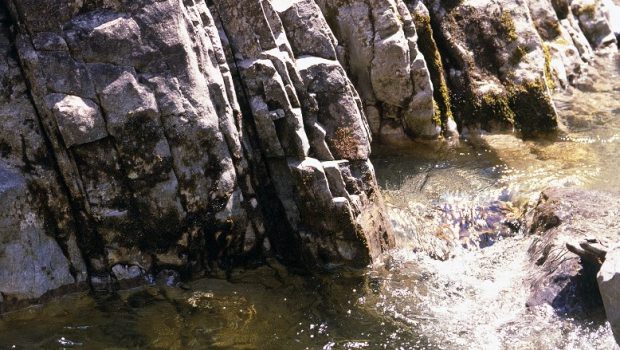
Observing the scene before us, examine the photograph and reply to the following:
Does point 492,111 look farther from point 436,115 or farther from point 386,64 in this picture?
point 386,64

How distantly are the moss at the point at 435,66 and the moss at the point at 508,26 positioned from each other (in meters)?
1.84

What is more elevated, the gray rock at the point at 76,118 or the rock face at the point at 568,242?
the gray rock at the point at 76,118

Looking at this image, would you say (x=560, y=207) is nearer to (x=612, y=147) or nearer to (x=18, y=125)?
(x=612, y=147)

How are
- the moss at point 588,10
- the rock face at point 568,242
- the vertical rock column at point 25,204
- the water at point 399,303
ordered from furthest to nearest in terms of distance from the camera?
the moss at point 588,10 < the rock face at point 568,242 < the vertical rock column at point 25,204 < the water at point 399,303

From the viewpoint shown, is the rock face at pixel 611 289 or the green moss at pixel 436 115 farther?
the green moss at pixel 436 115

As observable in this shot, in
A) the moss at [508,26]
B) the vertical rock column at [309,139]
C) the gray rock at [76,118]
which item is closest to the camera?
the gray rock at [76,118]

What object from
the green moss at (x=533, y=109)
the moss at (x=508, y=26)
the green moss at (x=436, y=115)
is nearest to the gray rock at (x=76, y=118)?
the green moss at (x=436, y=115)

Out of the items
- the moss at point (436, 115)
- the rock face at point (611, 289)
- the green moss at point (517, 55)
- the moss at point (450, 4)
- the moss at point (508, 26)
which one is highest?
the moss at point (450, 4)

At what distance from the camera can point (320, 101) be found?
10.6m

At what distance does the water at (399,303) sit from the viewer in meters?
8.27

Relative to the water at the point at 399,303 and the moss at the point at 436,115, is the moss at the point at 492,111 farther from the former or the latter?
the water at the point at 399,303

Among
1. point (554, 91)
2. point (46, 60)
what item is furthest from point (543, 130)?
point (46, 60)

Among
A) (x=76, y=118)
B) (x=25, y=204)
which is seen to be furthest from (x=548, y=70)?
(x=25, y=204)

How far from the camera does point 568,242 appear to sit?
9.26 meters
